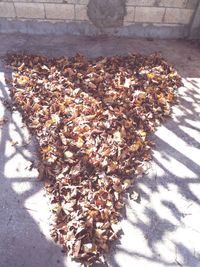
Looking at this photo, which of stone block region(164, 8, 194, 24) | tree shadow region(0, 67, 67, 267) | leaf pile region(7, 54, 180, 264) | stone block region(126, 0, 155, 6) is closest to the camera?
tree shadow region(0, 67, 67, 267)

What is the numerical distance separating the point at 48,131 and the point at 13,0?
357 cm

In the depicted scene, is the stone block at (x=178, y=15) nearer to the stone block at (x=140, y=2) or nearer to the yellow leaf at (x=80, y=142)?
the stone block at (x=140, y=2)

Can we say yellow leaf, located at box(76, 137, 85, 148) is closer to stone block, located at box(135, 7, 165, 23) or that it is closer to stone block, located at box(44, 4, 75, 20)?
stone block, located at box(44, 4, 75, 20)

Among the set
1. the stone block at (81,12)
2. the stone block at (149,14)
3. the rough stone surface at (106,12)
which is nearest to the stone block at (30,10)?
the stone block at (81,12)

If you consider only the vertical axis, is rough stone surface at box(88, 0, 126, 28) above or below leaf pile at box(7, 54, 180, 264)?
above

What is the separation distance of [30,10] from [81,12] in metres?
1.08

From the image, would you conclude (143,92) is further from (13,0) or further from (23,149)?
(13,0)

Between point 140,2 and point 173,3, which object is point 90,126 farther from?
point 173,3

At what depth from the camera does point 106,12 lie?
6.63m

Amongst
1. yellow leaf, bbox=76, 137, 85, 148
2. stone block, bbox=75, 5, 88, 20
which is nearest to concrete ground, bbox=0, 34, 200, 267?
yellow leaf, bbox=76, 137, 85, 148

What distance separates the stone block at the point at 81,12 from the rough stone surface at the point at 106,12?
0.09 meters

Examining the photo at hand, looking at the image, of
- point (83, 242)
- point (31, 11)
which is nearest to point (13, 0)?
point (31, 11)

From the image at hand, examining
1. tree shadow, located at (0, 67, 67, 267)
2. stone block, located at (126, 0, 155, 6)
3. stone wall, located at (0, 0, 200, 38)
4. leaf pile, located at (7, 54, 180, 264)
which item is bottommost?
tree shadow, located at (0, 67, 67, 267)

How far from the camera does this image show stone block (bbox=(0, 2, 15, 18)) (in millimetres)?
6551
